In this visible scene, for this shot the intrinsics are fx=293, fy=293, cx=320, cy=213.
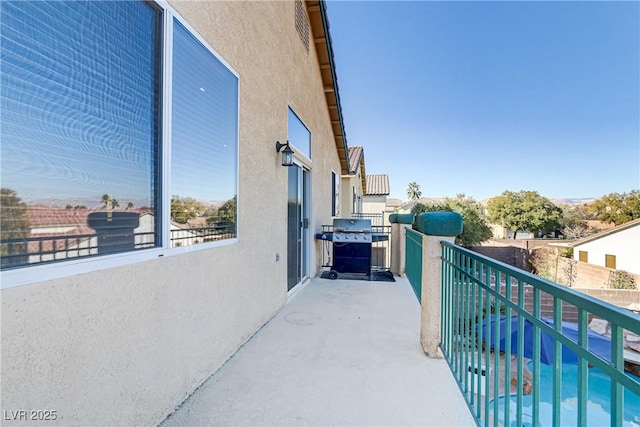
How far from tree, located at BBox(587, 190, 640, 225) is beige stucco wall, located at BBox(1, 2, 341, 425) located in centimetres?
3985

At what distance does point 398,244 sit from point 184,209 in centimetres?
539

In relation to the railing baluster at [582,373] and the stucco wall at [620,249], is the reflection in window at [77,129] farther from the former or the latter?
the stucco wall at [620,249]

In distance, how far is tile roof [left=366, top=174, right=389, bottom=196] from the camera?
22094 millimetres

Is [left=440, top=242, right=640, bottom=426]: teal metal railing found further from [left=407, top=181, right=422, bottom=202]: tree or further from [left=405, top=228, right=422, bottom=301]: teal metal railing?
[left=407, top=181, right=422, bottom=202]: tree

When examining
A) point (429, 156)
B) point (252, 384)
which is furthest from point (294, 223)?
point (429, 156)

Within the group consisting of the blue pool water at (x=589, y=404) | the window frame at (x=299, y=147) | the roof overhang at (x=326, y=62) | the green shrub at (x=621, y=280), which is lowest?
the green shrub at (x=621, y=280)

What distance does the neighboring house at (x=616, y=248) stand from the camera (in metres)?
17.3

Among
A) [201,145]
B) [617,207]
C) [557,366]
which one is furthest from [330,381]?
[617,207]

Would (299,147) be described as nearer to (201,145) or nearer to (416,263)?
(416,263)

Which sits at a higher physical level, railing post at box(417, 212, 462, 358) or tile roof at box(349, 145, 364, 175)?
tile roof at box(349, 145, 364, 175)

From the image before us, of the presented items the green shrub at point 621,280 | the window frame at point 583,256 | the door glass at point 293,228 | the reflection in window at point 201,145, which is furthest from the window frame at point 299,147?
the window frame at point 583,256

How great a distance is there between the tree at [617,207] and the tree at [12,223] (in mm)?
42250

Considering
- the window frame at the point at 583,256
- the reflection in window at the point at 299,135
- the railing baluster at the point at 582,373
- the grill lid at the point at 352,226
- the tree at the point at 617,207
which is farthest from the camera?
the tree at the point at 617,207

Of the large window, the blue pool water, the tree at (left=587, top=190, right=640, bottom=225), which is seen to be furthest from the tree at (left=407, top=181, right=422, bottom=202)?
the large window
